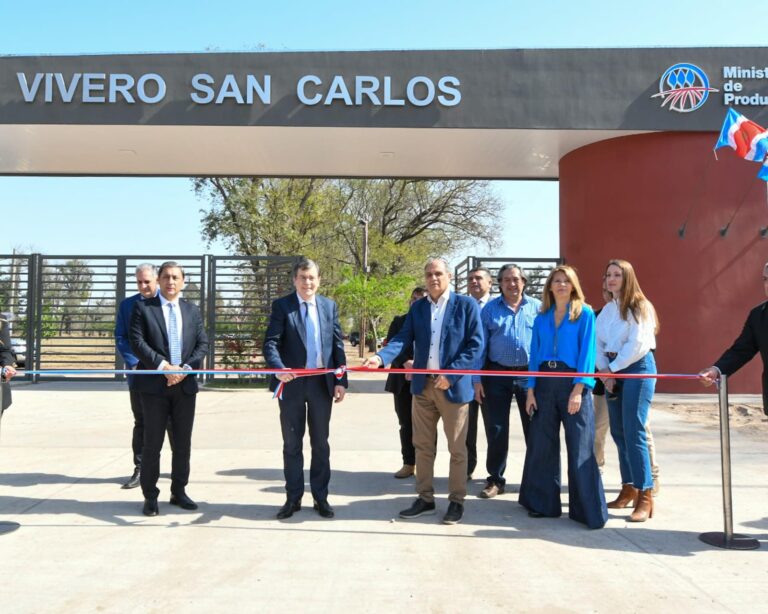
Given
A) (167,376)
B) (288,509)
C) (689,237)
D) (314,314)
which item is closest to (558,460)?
(288,509)

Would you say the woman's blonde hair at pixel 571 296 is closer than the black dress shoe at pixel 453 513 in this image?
No

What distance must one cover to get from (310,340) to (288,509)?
51.8 inches

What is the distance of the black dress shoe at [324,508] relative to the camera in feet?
16.0

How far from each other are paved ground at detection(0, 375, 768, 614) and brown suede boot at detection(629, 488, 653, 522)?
0.09 metres

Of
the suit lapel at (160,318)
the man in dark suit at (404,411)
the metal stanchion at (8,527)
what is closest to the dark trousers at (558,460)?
the man in dark suit at (404,411)

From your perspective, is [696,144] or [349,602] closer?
[349,602]

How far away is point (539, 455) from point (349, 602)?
218 cm

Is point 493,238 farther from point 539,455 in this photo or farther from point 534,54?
point 539,455

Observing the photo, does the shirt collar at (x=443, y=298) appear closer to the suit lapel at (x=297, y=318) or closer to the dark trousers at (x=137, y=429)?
the suit lapel at (x=297, y=318)

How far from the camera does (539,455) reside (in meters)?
4.98

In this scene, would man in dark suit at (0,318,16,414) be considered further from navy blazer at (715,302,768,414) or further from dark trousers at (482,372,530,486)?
navy blazer at (715,302,768,414)

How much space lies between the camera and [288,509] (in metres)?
4.88

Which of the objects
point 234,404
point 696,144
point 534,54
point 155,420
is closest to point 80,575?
point 155,420

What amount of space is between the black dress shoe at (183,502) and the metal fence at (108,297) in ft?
30.9
